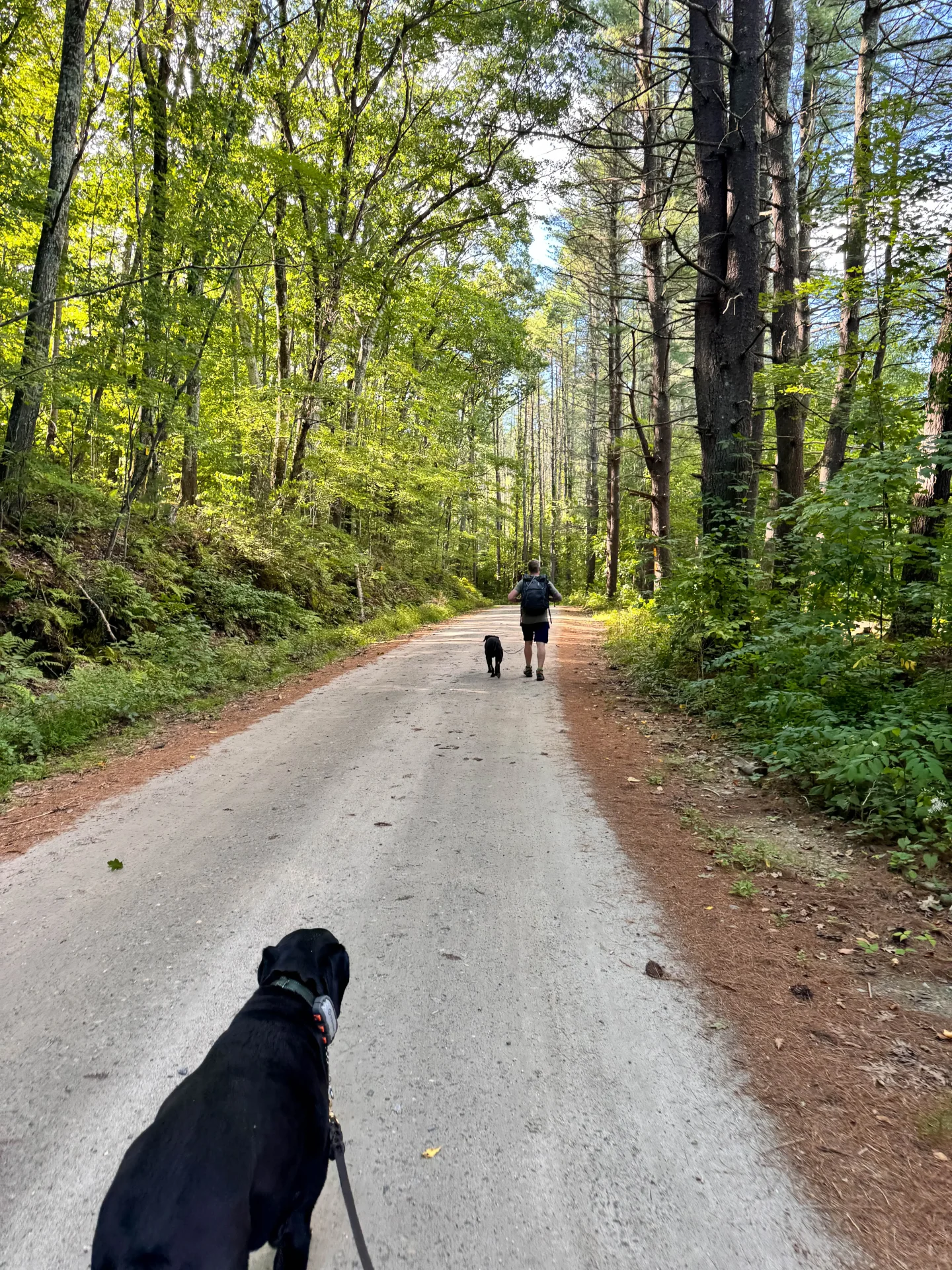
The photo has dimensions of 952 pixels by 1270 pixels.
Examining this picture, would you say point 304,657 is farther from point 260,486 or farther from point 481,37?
point 481,37

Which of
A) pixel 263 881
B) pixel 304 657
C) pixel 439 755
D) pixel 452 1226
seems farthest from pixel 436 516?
pixel 452 1226

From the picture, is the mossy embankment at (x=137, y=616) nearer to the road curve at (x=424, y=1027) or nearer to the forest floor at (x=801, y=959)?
the forest floor at (x=801, y=959)

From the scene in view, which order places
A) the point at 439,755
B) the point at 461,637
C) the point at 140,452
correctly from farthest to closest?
the point at 461,637
the point at 140,452
the point at 439,755

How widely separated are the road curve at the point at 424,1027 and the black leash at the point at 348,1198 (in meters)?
0.11

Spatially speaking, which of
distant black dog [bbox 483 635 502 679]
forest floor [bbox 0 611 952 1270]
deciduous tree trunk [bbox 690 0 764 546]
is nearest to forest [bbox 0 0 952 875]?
deciduous tree trunk [bbox 690 0 764 546]

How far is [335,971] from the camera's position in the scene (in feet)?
6.67

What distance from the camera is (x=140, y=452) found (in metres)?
9.84

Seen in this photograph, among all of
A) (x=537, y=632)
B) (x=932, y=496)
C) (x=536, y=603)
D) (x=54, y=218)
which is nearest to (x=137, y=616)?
(x=54, y=218)

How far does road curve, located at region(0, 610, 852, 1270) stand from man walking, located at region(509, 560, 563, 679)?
5.02m

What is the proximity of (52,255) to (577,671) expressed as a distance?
9837 mm

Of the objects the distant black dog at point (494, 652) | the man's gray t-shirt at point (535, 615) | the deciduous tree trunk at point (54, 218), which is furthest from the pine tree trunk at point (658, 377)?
the deciduous tree trunk at point (54, 218)

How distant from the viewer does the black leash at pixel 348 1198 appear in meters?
1.54

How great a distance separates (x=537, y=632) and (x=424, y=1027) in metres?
7.73

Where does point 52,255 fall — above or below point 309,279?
below
